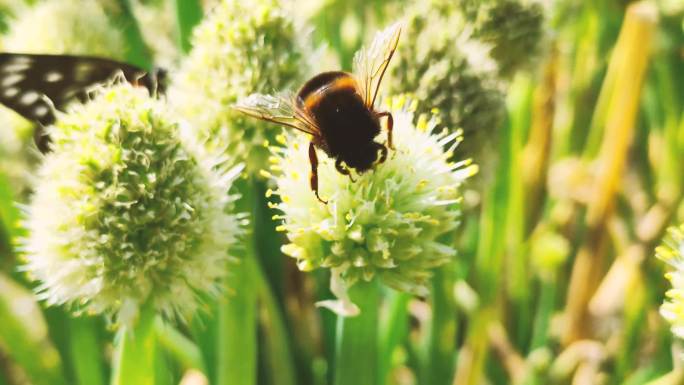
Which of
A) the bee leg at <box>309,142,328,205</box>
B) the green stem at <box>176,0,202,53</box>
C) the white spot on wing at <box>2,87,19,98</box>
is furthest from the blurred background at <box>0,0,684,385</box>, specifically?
the bee leg at <box>309,142,328,205</box>

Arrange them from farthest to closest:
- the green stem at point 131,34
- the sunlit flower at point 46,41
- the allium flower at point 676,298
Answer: the green stem at point 131,34, the sunlit flower at point 46,41, the allium flower at point 676,298

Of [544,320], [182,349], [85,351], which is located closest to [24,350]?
[85,351]

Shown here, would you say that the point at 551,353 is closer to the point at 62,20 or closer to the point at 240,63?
the point at 240,63

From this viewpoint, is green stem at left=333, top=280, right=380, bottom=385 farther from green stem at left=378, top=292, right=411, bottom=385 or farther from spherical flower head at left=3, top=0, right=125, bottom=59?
spherical flower head at left=3, top=0, right=125, bottom=59

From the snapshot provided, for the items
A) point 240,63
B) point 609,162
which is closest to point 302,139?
point 240,63

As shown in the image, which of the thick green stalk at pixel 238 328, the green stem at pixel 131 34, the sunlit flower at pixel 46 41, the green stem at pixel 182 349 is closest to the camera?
the thick green stalk at pixel 238 328

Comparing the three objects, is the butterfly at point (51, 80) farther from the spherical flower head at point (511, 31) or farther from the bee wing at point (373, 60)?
the spherical flower head at point (511, 31)

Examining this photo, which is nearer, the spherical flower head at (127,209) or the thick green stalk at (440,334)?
the spherical flower head at (127,209)

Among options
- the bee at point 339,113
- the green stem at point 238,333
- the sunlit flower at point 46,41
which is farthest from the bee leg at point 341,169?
the sunlit flower at point 46,41
